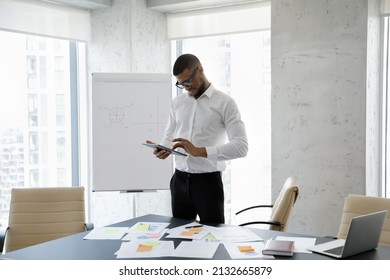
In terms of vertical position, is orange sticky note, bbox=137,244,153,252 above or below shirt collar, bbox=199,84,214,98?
below

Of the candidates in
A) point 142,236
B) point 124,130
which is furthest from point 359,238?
point 124,130

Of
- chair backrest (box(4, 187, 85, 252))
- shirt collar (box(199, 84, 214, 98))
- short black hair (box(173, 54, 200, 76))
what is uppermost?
short black hair (box(173, 54, 200, 76))

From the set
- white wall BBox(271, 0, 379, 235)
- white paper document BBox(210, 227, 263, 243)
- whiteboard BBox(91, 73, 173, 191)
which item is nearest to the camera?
white paper document BBox(210, 227, 263, 243)

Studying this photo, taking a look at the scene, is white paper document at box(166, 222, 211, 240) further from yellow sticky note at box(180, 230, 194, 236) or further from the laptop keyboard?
the laptop keyboard

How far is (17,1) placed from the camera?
14.8 ft

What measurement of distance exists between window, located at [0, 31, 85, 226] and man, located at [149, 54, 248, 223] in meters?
2.12

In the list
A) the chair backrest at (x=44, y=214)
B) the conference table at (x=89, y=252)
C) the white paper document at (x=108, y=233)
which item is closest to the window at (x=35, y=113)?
the chair backrest at (x=44, y=214)

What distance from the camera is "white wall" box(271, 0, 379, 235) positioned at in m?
3.89

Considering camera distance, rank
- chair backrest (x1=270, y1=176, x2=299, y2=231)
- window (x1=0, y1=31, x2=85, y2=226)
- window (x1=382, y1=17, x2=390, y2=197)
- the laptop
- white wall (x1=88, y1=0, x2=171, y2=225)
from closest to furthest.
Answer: the laptop, chair backrest (x1=270, y1=176, x2=299, y2=231), window (x1=382, y1=17, x2=390, y2=197), window (x1=0, y1=31, x2=85, y2=226), white wall (x1=88, y1=0, x2=171, y2=225)

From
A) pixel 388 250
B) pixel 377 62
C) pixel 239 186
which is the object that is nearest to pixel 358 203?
pixel 388 250

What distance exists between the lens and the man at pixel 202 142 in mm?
3211

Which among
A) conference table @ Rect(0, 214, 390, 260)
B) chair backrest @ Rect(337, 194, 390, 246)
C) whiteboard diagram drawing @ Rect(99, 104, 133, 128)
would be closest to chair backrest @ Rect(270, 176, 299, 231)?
chair backrest @ Rect(337, 194, 390, 246)

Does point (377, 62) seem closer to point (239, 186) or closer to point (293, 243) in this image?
point (239, 186)
